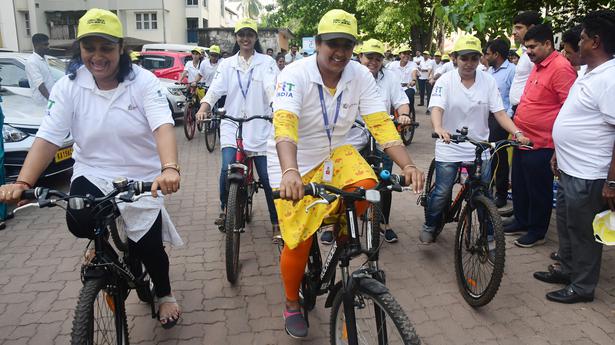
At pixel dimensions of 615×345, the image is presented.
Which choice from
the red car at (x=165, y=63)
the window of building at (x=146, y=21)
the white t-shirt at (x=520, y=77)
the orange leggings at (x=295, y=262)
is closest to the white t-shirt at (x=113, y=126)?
the orange leggings at (x=295, y=262)

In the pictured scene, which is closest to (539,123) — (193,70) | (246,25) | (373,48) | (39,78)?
(373,48)

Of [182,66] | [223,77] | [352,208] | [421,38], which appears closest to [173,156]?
[352,208]

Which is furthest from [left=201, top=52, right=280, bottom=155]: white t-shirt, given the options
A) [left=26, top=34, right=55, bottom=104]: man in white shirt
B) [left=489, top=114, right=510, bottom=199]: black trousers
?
[left=26, top=34, right=55, bottom=104]: man in white shirt

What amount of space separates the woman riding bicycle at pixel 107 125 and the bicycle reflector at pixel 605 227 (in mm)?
2831

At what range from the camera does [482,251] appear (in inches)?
142

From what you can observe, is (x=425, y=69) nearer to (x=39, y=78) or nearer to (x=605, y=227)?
(x=39, y=78)

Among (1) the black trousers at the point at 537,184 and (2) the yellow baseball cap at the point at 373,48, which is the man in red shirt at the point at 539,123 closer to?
(1) the black trousers at the point at 537,184

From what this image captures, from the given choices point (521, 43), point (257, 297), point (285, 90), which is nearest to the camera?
point (285, 90)

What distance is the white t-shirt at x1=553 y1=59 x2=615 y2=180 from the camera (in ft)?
10.6

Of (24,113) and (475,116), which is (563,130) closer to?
(475,116)

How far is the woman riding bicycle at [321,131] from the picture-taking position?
2.62 metres

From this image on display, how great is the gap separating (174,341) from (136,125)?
55.4 inches

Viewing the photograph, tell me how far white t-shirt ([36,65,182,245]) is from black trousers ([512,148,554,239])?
3.46 meters

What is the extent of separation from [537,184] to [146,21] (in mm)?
37744
